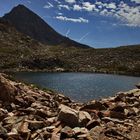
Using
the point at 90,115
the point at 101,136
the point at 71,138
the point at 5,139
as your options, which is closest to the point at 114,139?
the point at 101,136

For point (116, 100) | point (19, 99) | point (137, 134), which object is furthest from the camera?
point (116, 100)

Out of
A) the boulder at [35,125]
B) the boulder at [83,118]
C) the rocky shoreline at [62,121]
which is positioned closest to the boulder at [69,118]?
the rocky shoreline at [62,121]

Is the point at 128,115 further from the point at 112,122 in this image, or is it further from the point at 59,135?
the point at 59,135

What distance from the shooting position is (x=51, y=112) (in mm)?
22188

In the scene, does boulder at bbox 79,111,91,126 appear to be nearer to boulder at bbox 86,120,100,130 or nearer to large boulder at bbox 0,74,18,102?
boulder at bbox 86,120,100,130

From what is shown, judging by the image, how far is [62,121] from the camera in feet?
64.0

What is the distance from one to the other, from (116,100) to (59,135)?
35.1 ft

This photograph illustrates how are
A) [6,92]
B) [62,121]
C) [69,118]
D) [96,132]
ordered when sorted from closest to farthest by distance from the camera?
[96,132] → [69,118] → [62,121] → [6,92]

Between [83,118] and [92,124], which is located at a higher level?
[83,118]

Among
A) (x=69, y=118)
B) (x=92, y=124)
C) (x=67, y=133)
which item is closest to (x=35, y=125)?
(x=69, y=118)

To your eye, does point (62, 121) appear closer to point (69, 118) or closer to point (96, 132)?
point (69, 118)

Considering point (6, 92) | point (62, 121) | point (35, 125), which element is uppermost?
point (6, 92)

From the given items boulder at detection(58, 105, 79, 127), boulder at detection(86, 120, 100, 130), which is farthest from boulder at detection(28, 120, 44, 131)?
boulder at detection(86, 120, 100, 130)

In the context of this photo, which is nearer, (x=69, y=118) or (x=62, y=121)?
(x=69, y=118)
